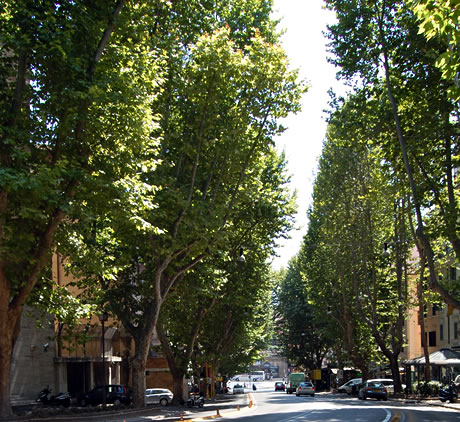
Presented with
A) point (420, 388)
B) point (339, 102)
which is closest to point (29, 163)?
point (339, 102)

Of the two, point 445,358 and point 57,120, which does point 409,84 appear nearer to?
point 57,120

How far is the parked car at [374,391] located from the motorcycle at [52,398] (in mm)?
20588

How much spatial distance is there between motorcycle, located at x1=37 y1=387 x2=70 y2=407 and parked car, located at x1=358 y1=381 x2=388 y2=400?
811 inches

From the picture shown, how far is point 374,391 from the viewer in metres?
43.2

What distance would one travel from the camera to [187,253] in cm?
2498

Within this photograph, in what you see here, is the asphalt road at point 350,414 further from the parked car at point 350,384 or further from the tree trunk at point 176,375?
the parked car at point 350,384

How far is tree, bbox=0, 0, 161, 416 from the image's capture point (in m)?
14.8

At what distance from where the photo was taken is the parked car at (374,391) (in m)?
43.2

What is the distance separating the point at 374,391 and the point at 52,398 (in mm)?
21851

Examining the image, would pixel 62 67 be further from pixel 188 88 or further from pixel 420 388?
pixel 420 388

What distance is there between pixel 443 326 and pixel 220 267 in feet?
92.6

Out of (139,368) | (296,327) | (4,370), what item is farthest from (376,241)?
(4,370)

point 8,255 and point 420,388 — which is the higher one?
point 8,255

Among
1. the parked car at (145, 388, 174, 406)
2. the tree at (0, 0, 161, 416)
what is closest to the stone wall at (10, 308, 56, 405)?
the parked car at (145, 388, 174, 406)
